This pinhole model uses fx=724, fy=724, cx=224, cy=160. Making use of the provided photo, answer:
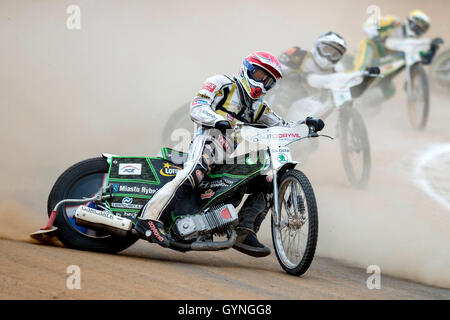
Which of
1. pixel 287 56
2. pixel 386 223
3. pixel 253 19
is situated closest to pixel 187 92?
pixel 287 56

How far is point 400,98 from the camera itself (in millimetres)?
21062

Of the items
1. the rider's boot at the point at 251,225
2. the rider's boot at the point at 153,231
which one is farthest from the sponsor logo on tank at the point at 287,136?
the rider's boot at the point at 153,231

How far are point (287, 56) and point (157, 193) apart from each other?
20.1 ft

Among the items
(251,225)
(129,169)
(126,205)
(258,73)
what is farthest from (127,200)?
(258,73)

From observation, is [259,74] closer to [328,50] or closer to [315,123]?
[315,123]

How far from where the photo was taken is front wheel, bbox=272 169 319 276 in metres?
6.27

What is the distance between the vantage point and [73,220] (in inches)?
275

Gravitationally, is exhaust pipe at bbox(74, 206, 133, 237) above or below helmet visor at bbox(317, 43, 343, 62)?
below

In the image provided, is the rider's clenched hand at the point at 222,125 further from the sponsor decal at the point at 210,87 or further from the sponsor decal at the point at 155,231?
the sponsor decal at the point at 155,231

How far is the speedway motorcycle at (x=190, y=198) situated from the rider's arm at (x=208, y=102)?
0.89 ft

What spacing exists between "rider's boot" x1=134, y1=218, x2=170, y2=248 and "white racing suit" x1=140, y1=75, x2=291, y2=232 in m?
0.05

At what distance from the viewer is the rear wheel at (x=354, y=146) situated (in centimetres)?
1170

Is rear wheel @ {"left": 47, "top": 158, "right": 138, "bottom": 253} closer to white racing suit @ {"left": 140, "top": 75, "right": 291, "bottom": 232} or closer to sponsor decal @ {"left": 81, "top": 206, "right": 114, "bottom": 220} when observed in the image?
sponsor decal @ {"left": 81, "top": 206, "right": 114, "bottom": 220}

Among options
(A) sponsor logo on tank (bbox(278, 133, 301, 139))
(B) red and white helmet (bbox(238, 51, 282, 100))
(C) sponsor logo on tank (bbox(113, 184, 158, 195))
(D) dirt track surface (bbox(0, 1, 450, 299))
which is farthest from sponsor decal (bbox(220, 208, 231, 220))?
(B) red and white helmet (bbox(238, 51, 282, 100))
